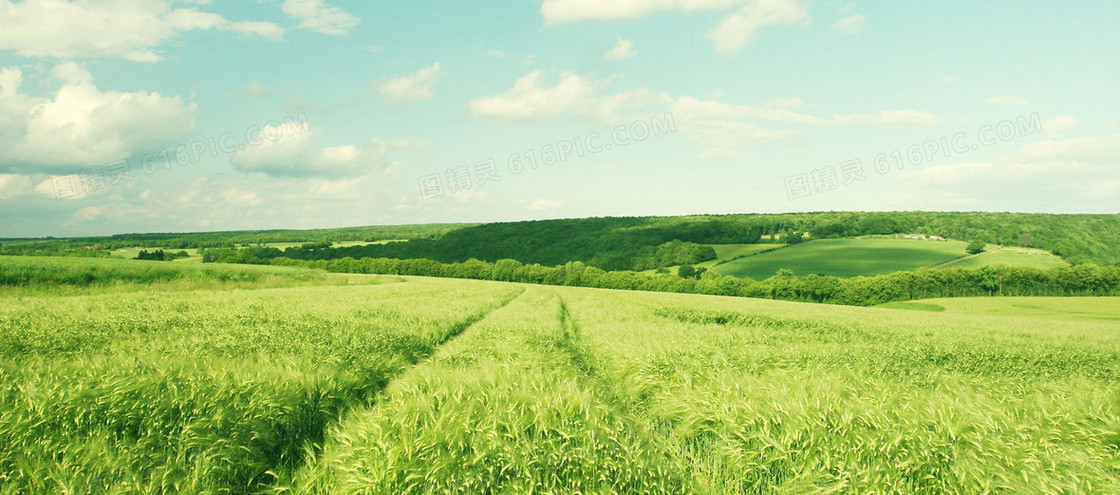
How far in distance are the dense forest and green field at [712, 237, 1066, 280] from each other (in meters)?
9.12

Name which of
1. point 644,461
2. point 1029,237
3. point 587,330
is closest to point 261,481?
point 644,461

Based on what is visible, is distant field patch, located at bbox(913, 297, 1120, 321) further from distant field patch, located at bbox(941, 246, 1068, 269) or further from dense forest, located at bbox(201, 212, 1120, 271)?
dense forest, located at bbox(201, 212, 1120, 271)

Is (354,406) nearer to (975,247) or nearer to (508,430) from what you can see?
(508,430)

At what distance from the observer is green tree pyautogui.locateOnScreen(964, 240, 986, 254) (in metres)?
92.0

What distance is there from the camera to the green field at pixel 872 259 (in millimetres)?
82188

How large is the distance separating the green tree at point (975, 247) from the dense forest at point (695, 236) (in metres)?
5.85

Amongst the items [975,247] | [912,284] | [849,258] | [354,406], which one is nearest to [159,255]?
[354,406]

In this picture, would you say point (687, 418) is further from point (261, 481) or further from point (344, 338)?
point (344, 338)

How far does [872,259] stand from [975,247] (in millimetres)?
24015

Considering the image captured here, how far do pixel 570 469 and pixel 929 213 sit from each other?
162780mm

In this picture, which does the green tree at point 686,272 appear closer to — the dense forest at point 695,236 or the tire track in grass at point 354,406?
the dense forest at point 695,236

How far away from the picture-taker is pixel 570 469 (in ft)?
12.3

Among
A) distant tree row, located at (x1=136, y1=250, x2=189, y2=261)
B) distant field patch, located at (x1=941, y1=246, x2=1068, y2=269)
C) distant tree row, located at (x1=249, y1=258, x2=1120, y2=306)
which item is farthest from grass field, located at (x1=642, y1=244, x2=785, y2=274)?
distant tree row, located at (x1=136, y1=250, x2=189, y2=261)

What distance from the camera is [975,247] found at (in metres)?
93.2
